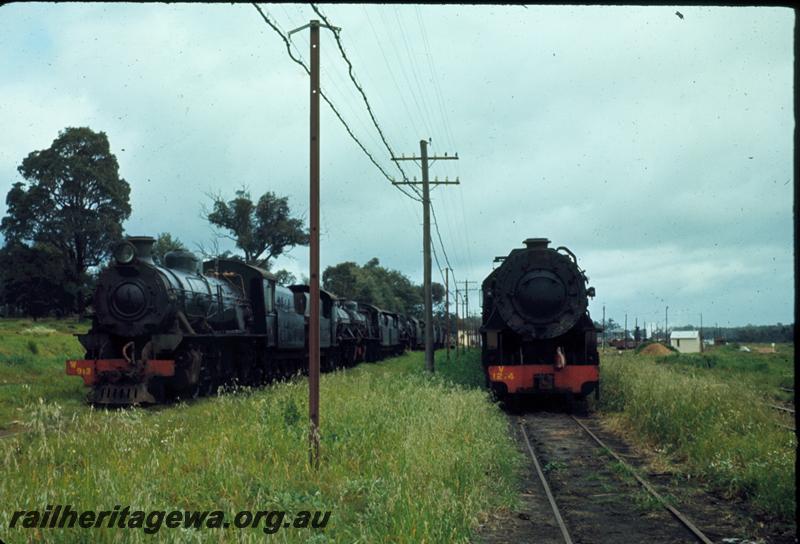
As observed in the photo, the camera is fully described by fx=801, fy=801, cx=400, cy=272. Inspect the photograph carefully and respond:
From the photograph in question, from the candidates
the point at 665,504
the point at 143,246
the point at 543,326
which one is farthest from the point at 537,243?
the point at 665,504

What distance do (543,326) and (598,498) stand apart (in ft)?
26.4

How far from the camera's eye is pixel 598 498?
30.5 feet

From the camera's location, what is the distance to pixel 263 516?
6699mm

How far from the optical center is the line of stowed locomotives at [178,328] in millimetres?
16469

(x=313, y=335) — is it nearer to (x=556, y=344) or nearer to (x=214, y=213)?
(x=556, y=344)

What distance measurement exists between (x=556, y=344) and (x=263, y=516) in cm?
1181

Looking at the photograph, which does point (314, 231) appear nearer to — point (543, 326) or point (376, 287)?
point (543, 326)

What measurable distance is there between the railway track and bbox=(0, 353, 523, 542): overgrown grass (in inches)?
23.6

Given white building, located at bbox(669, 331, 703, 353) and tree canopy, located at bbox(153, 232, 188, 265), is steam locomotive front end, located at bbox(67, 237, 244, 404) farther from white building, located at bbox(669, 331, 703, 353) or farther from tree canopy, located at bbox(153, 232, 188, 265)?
white building, located at bbox(669, 331, 703, 353)

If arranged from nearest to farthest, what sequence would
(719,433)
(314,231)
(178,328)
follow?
(314,231), (719,433), (178,328)

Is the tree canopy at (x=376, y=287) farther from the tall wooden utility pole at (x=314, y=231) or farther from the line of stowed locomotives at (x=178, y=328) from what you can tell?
the tall wooden utility pole at (x=314, y=231)

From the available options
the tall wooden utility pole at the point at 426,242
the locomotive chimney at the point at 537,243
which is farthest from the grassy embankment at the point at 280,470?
the tall wooden utility pole at the point at 426,242

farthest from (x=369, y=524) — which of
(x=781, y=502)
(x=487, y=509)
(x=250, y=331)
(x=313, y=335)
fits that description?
(x=250, y=331)

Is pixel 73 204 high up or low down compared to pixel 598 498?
up
